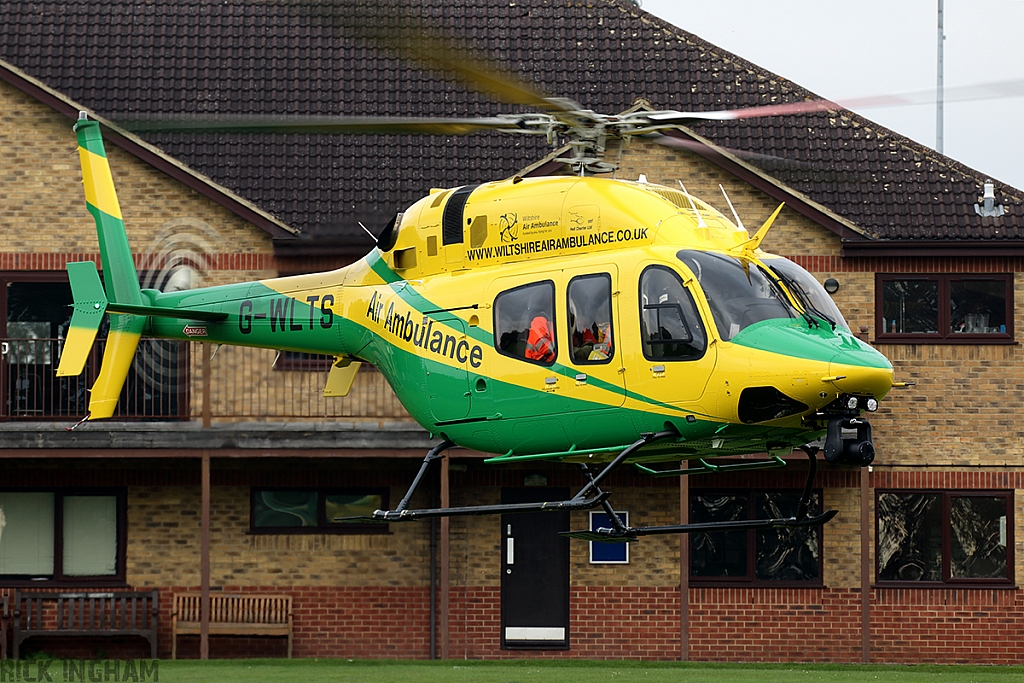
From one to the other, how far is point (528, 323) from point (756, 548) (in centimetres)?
1158

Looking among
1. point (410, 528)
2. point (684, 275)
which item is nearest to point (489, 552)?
point (410, 528)

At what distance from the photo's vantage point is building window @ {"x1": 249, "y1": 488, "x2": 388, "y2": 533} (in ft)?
74.3

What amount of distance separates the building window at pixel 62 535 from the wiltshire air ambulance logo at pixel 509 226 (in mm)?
12178

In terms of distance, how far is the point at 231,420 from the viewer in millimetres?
22250

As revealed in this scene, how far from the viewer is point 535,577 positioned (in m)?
22.5

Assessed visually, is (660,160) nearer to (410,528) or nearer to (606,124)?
(410,528)

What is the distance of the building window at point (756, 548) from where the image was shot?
22.5 meters

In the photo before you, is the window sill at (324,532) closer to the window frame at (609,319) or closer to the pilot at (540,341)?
the pilot at (540,341)

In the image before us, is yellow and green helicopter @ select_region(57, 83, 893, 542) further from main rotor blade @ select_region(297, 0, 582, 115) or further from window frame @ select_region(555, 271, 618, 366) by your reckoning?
main rotor blade @ select_region(297, 0, 582, 115)

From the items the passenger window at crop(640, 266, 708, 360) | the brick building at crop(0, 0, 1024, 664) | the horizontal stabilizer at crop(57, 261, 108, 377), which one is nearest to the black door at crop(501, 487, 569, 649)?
the brick building at crop(0, 0, 1024, 664)

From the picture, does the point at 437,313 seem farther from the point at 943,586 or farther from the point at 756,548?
the point at 943,586

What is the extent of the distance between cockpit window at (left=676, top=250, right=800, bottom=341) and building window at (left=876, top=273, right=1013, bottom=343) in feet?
38.9

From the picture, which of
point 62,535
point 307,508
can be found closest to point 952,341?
point 307,508

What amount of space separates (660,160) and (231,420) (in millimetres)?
7124
